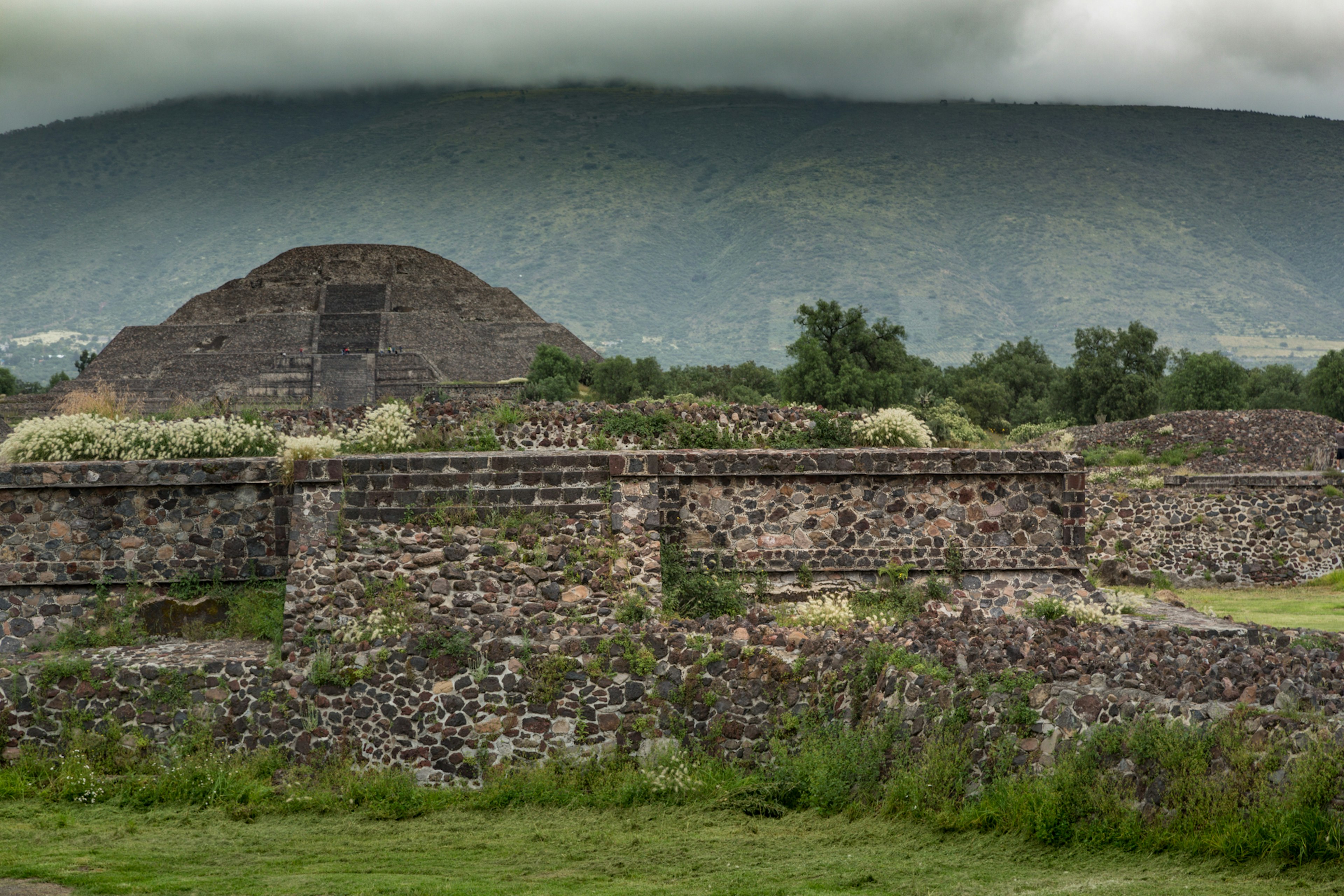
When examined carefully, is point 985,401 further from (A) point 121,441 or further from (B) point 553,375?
(A) point 121,441

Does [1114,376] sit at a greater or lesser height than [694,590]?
greater

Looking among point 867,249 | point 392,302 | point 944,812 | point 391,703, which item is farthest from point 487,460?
point 867,249

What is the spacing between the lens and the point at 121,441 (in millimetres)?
14961

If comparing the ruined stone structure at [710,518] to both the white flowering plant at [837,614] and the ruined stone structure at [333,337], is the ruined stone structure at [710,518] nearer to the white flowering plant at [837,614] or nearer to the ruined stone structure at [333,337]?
the white flowering plant at [837,614]

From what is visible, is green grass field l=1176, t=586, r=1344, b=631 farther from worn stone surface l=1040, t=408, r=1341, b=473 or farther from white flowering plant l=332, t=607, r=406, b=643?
white flowering plant l=332, t=607, r=406, b=643

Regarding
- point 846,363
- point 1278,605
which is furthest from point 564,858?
point 846,363

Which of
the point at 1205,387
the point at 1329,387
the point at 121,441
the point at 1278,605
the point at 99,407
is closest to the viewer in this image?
the point at 121,441

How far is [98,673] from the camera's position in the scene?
11594mm

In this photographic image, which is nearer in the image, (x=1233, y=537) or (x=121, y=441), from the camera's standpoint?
(x=121, y=441)

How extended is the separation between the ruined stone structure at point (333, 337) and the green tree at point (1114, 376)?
84.9ft

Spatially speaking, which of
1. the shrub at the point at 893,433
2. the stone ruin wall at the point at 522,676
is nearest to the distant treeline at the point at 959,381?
the shrub at the point at 893,433

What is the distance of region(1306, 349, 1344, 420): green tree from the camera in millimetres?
53438

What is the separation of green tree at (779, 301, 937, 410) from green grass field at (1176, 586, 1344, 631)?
627 inches

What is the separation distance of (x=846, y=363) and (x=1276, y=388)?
32.1m
